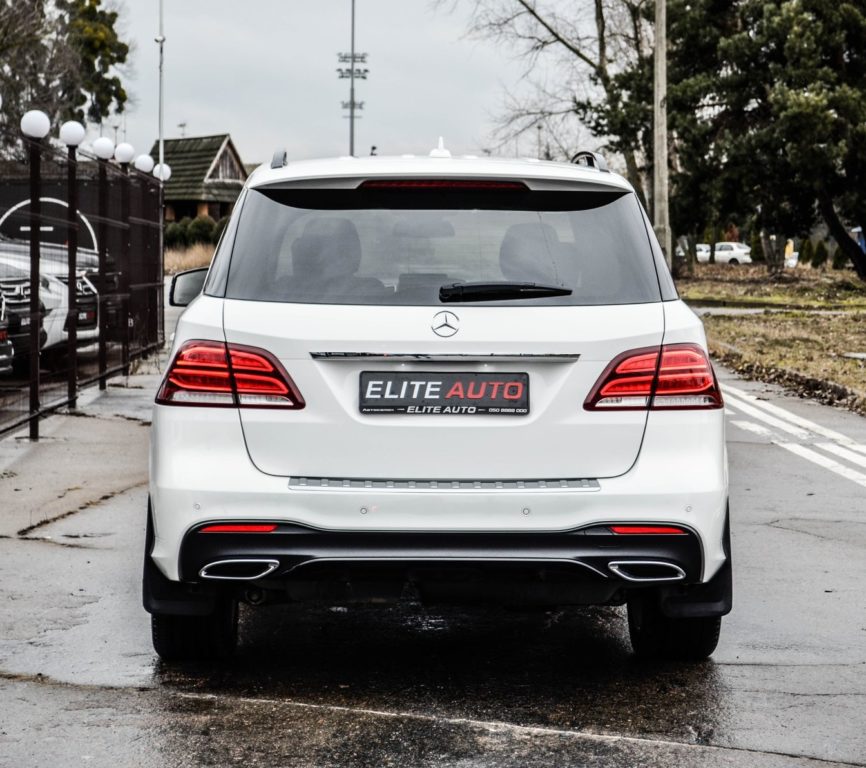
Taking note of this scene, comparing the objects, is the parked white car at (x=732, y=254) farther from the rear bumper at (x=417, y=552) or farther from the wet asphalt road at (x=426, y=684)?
the rear bumper at (x=417, y=552)

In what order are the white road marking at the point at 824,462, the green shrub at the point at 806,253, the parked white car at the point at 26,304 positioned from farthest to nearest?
the green shrub at the point at 806,253, the parked white car at the point at 26,304, the white road marking at the point at 824,462

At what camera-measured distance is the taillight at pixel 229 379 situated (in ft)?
14.0

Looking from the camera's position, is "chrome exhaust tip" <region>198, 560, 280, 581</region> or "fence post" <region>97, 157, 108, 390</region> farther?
"fence post" <region>97, 157, 108, 390</region>

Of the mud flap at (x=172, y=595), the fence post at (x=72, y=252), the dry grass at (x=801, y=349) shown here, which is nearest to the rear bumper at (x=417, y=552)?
the mud flap at (x=172, y=595)

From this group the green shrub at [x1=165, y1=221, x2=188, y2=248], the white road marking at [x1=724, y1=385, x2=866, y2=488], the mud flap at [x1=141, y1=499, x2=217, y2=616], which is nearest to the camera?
the mud flap at [x1=141, y1=499, x2=217, y2=616]

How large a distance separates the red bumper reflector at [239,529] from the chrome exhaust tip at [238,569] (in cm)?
9

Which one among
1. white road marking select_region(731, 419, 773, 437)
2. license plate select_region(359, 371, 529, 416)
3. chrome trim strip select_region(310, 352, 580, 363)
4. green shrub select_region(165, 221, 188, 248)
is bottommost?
white road marking select_region(731, 419, 773, 437)

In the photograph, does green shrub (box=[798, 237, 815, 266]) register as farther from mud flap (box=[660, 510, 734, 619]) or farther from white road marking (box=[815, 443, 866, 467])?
mud flap (box=[660, 510, 734, 619])

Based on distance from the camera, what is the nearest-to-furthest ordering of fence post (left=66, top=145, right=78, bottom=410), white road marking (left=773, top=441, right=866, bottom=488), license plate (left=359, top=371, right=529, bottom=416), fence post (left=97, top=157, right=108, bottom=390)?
license plate (left=359, top=371, right=529, bottom=416), white road marking (left=773, top=441, right=866, bottom=488), fence post (left=66, top=145, right=78, bottom=410), fence post (left=97, top=157, right=108, bottom=390)

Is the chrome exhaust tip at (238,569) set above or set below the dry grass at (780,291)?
below

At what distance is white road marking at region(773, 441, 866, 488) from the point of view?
31.4 feet

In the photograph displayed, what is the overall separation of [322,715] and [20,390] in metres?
6.71

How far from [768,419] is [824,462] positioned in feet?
8.91

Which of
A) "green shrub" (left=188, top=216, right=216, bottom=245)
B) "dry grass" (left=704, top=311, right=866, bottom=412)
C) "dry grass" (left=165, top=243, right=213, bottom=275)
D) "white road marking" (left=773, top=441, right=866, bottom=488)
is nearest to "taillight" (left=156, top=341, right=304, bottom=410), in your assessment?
"white road marking" (left=773, top=441, right=866, bottom=488)
